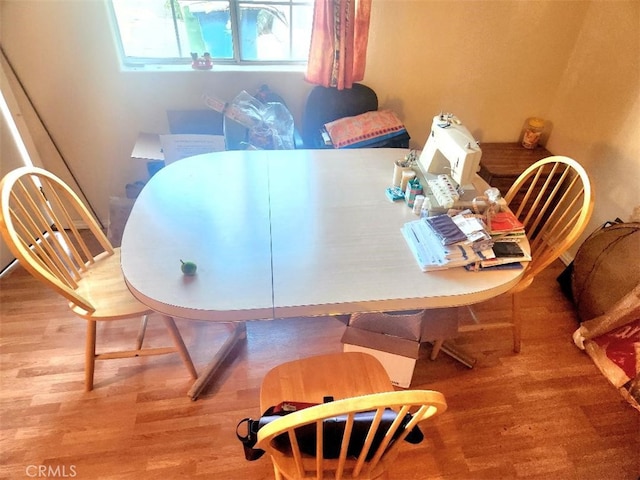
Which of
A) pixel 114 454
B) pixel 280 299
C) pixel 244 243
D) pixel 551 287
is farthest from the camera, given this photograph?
pixel 551 287

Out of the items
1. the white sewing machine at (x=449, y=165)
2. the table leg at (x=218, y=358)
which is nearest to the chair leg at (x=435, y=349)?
the white sewing machine at (x=449, y=165)

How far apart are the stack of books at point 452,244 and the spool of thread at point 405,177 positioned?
0.84 feet

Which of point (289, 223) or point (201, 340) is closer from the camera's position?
point (289, 223)

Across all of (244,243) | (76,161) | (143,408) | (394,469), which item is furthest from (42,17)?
(394,469)

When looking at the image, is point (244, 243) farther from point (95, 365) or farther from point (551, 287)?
point (551, 287)

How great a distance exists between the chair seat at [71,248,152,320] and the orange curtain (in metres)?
1.34

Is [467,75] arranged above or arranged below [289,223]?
above

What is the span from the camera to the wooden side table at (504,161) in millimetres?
2289

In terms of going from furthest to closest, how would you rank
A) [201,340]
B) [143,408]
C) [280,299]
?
[201,340] < [143,408] < [280,299]

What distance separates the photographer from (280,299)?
1.11 meters

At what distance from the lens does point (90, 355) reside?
62.5 inches

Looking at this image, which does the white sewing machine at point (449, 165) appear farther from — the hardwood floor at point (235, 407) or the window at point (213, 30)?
the window at point (213, 30)

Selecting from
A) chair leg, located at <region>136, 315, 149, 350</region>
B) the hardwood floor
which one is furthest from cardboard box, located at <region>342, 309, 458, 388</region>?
chair leg, located at <region>136, 315, 149, 350</region>

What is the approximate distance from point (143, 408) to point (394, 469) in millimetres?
Result: 1000
